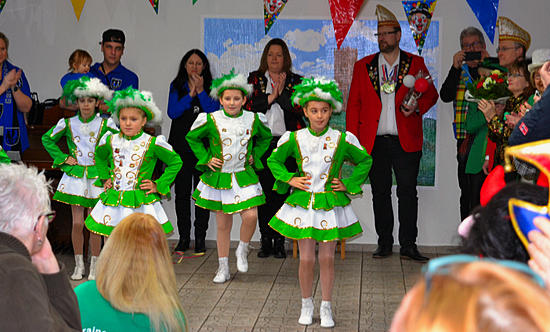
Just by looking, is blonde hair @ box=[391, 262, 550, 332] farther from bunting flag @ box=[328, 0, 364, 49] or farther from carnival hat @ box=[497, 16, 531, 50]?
bunting flag @ box=[328, 0, 364, 49]

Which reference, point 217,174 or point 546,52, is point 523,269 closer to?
point 546,52

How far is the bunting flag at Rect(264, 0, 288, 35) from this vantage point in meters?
6.45

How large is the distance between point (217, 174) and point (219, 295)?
36.0 inches

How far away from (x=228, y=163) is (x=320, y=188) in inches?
42.9

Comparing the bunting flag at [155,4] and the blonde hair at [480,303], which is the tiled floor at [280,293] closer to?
the bunting flag at [155,4]

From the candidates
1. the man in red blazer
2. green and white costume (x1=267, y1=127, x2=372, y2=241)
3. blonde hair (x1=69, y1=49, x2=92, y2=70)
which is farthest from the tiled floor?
blonde hair (x1=69, y1=49, x2=92, y2=70)

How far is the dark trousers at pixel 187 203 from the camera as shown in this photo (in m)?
6.20

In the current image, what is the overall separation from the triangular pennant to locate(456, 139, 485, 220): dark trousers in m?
1.06

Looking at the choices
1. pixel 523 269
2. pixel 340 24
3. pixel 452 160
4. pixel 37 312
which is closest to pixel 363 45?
pixel 340 24

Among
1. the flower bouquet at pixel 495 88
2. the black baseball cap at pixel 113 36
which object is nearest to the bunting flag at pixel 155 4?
the black baseball cap at pixel 113 36

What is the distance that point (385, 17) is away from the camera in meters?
6.13

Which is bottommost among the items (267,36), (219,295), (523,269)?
(219,295)

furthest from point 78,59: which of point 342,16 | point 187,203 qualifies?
point 342,16

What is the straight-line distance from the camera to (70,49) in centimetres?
670
